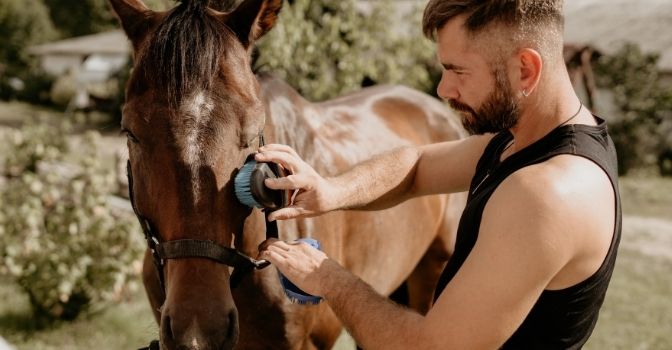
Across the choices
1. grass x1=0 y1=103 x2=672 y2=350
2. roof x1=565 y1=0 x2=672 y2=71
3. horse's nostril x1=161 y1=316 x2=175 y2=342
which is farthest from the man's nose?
roof x1=565 y1=0 x2=672 y2=71

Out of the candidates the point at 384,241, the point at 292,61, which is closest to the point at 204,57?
the point at 384,241

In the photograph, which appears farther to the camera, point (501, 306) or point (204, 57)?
point (204, 57)


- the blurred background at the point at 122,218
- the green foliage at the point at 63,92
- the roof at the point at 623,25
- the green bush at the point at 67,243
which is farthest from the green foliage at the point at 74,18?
the green bush at the point at 67,243

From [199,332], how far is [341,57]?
5.92 metres

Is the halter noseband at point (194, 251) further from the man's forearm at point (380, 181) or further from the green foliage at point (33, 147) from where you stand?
the green foliage at point (33, 147)

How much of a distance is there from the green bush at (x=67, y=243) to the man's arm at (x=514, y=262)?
12.6ft

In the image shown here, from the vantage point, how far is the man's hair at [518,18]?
158cm

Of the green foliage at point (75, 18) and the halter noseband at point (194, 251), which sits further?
the green foliage at point (75, 18)

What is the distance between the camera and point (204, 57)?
1866mm

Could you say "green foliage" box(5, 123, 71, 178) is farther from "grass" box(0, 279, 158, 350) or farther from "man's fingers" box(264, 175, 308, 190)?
"man's fingers" box(264, 175, 308, 190)

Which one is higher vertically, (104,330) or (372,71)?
(372,71)

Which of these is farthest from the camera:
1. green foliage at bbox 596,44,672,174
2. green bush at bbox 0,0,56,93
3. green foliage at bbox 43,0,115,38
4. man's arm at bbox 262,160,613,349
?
green foliage at bbox 43,0,115,38

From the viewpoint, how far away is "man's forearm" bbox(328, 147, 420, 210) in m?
2.23

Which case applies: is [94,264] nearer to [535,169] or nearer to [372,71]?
[372,71]
